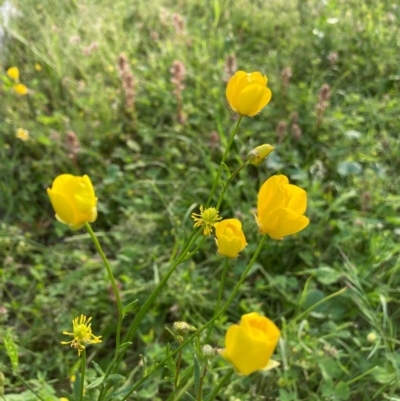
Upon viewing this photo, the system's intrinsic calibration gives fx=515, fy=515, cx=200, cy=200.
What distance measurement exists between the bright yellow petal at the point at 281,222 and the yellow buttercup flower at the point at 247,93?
211 millimetres

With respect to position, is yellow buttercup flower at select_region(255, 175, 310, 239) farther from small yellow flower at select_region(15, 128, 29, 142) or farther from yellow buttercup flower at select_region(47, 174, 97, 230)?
small yellow flower at select_region(15, 128, 29, 142)

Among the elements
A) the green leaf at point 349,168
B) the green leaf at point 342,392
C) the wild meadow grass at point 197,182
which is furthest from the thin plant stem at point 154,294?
the green leaf at point 349,168

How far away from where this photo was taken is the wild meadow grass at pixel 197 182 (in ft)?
4.34

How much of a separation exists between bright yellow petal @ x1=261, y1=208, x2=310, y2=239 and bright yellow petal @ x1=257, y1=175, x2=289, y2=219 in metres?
0.01

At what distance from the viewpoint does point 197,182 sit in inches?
70.5

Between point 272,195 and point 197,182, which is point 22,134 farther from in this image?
point 272,195

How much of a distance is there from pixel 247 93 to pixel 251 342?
415 millimetres

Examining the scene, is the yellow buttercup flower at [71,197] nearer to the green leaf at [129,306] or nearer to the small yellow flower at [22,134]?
the green leaf at [129,306]

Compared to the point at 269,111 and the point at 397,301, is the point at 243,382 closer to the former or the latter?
the point at 397,301

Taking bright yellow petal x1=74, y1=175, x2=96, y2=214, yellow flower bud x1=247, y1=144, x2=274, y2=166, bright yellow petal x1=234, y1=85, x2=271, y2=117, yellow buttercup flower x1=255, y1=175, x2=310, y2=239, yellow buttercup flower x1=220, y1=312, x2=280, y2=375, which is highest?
bright yellow petal x1=234, y1=85, x2=271, y2=117

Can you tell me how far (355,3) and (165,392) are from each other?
220 centimetres

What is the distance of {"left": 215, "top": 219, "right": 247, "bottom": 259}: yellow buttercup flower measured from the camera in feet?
2.41

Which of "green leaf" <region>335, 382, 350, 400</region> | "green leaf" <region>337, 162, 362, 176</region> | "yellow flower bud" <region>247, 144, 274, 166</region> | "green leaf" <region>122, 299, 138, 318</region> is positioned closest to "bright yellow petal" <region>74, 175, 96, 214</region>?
"green leaf" <region>122, 299, 138, 318</region>

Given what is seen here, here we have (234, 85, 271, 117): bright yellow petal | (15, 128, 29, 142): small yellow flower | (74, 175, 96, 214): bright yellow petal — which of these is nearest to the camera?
(74, 175, 96, 214): bright yellow petal
